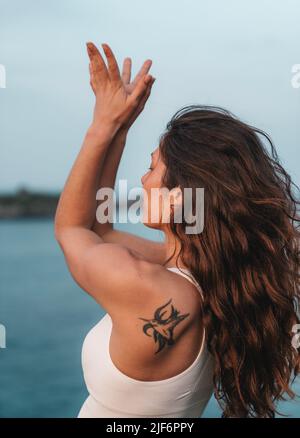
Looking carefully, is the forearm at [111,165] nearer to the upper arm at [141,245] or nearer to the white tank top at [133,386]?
the upper arm at [141,245]

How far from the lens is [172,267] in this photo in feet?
5.75

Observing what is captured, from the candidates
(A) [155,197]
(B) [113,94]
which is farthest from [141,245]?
(B) [113,94]

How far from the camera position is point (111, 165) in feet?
6.40

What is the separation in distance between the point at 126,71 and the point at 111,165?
9.9 inches

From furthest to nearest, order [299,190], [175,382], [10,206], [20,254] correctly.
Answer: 1. [20,254]
2. [10,206]
3. [299,190]
4. [175,382]

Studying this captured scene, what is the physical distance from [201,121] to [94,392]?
2.23ft

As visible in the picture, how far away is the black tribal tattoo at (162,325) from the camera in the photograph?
1622 mm

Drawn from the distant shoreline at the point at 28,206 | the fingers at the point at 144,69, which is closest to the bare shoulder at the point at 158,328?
the fingers at the point at 144,69

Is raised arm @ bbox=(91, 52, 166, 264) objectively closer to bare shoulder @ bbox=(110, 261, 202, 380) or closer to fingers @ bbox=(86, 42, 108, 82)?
fingers @ bbox=(86, 42, 108, 82)

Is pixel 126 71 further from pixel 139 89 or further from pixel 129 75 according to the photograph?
pixel 139 89
